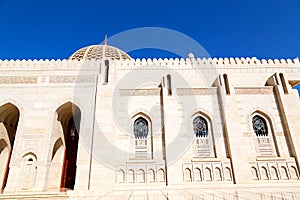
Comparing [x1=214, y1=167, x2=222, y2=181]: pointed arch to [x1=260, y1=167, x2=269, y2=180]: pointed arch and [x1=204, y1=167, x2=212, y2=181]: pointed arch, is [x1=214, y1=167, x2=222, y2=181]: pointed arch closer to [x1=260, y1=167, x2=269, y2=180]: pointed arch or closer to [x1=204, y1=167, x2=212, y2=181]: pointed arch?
[x1=204, y1=167, x2=212, y2=181]: pointed arch

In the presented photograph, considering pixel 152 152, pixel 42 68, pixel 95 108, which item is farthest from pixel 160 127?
pixel 42 68

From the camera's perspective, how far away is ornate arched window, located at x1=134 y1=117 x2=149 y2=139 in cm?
914

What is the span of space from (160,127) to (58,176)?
5.52 m

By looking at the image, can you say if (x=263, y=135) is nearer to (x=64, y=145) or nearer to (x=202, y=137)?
(x=202, y=137)

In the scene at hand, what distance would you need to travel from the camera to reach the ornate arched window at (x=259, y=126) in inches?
364

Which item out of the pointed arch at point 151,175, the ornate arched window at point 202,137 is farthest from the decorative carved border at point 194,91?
the pointed arch at point 151,175

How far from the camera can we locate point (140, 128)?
932 cm

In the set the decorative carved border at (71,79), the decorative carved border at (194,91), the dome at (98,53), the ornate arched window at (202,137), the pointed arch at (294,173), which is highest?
the dome at (98,53)

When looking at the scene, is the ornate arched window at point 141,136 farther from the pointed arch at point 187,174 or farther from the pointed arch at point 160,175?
the pointed arch at point 187,174

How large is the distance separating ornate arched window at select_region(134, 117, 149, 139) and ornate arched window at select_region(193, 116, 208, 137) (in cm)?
216

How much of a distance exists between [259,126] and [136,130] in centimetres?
555

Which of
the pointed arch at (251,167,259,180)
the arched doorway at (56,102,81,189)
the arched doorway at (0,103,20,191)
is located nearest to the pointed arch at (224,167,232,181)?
the pointed arch at (251,167,259,180)

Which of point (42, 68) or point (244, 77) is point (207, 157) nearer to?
point (244, 77)

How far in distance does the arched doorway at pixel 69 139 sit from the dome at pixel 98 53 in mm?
6087
